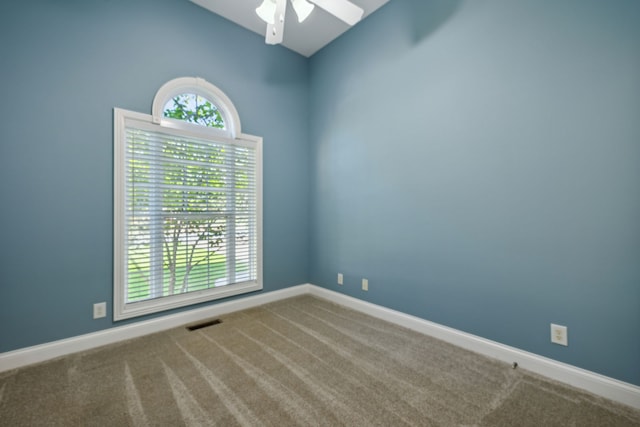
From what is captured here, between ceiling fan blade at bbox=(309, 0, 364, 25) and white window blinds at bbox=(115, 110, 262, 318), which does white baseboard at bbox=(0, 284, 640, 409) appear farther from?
ceiling fan blade at bbox=(309, 0, 364, 25)

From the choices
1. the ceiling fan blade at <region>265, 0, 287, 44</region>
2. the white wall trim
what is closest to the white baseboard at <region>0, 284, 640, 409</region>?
the white wall trim

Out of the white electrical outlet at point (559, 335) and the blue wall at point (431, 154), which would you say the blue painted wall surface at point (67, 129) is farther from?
the white electrical outlet at point (559, 335)

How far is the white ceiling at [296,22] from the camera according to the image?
2771 mm

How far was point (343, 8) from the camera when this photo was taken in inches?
83.0

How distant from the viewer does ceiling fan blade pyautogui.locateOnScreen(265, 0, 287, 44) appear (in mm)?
1962

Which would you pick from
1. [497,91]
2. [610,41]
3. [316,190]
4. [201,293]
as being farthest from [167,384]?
[610,41]

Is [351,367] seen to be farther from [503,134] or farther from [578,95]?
[578,95]

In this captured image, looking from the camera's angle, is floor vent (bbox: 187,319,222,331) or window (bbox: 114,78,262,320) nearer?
window (bbox: 114,78,262,320)

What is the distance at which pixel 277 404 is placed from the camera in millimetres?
1569

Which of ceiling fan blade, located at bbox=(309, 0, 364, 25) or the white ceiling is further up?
the white ceiling

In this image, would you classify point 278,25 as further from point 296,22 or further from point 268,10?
point 296,22

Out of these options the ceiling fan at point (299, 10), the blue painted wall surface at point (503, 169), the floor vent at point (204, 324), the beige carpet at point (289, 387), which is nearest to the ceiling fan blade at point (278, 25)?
the ceiling fan at point (299, 10)

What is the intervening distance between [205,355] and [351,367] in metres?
1.12

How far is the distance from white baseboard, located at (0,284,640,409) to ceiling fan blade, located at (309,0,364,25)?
264cm
